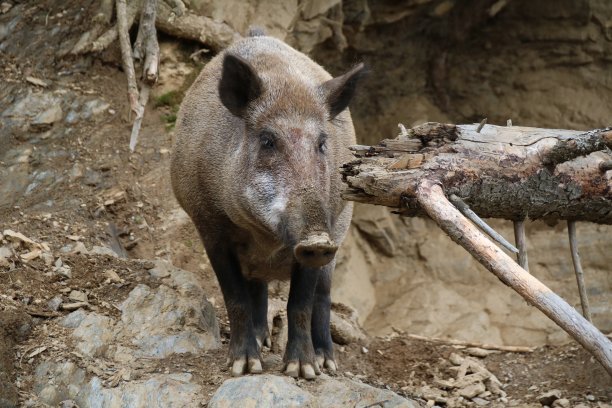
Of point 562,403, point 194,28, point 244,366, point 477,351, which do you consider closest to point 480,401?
point 562,403

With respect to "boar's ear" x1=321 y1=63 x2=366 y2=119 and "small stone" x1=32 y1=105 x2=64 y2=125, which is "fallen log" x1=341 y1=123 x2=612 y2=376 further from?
"small stone" x1=32 y1=105 x2=64 y2=125

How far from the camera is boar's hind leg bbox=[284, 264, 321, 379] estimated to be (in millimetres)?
5402

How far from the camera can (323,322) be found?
6551mm

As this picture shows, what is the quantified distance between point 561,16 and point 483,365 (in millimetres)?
5464

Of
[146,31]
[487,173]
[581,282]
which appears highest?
[487,173]

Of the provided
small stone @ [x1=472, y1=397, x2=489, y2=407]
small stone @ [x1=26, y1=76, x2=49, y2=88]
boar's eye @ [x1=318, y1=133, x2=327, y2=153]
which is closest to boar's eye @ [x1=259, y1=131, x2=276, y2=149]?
boar's eye @ [x1=318, y1=133, x2=327, y2=153]

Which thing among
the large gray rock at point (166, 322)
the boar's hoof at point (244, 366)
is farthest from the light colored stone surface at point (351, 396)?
the large gray rock at point (166, 322)

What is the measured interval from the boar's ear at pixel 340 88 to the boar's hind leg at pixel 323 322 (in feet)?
4.37

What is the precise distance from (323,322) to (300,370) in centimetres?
117

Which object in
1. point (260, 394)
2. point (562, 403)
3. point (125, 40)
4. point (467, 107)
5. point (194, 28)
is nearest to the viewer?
point (260, 394)

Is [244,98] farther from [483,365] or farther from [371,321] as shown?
[371,321]

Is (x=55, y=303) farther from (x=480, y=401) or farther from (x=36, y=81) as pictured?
(x=36, y=81)

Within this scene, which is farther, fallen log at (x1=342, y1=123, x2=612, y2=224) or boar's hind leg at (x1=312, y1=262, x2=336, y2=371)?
boar's hind leg at (x1=312, y1=262, x2=336, y2=371)

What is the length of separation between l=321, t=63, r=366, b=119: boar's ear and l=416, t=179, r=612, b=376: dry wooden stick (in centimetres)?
132
